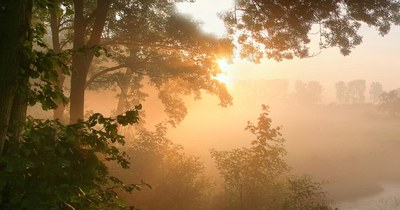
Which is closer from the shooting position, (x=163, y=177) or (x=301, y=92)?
(x=163, y=177)

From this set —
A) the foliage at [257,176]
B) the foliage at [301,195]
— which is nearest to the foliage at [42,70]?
the foliage at [301,195]

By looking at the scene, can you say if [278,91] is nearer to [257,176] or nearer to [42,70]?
[257,176]

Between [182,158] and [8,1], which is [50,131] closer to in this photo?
[8,1]

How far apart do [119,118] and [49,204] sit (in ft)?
3.66

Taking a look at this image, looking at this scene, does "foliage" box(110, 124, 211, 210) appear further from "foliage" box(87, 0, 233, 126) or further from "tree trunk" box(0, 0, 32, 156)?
"tree trunk" box(0, 0, 32, 156)

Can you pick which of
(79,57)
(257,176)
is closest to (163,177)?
(257,176)

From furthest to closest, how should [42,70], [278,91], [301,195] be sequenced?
[278,91] < [301,195] < [42,70]

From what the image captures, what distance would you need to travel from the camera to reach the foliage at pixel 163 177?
14781mm

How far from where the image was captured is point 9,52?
252cm

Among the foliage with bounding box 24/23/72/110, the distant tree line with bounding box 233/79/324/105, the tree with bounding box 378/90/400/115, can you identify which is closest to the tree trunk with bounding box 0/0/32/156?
the foliage with bounding box 24/23/72/110

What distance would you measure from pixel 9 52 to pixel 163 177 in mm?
14366

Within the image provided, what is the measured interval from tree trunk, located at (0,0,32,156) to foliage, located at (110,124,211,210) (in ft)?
41.5

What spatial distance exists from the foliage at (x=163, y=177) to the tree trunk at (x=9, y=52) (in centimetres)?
1265

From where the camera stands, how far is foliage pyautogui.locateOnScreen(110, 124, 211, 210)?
1478 cm
